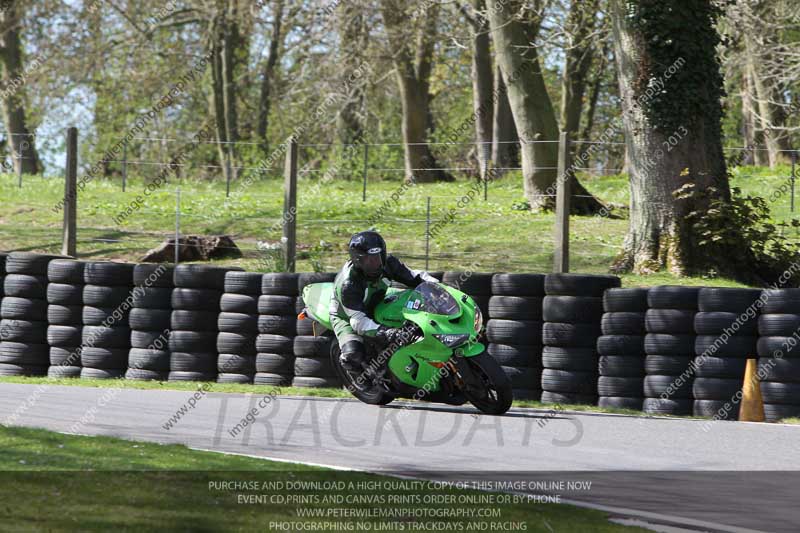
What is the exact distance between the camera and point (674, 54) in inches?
615

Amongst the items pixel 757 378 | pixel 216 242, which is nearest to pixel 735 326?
pixel 757 378

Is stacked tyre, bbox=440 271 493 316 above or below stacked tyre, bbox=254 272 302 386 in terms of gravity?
above

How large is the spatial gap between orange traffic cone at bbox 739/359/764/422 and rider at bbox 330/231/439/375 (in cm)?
295

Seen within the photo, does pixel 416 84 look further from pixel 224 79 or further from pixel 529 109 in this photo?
pixel 529 109

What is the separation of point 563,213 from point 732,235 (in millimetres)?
2917

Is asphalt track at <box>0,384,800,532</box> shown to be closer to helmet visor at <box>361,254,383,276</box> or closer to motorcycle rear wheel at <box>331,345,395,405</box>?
motorcycle rear wheel at <box>331,345,395,405</box>

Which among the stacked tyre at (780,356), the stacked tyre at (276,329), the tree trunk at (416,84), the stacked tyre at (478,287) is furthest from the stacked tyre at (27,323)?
the tree trunk at (416,84)

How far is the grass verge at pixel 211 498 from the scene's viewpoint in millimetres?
5488

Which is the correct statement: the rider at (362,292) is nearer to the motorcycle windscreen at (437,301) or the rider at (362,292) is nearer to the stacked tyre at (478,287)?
the motorcycle windscreen at (437,301)

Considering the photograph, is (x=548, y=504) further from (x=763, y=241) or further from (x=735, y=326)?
(x=763, y=241)

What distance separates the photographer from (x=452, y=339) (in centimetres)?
1005

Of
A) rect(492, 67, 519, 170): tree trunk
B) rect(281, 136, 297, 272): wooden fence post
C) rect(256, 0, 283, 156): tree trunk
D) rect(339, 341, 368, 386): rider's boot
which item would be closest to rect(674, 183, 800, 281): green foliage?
rect(281, 136, 297, 272): wooden fence post

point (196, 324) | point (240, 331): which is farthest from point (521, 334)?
point (196, 324)

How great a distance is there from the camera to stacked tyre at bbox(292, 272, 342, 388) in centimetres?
1234
